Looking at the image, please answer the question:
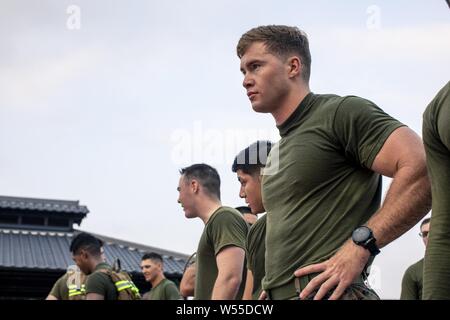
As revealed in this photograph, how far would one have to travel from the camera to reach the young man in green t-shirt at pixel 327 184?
10.4 feet

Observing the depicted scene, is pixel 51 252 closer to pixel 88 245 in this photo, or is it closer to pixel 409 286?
pixel 88 245

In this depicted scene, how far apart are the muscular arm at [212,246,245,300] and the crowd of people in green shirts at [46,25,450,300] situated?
160cm

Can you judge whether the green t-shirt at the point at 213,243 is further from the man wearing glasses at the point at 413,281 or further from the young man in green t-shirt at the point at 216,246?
the man wearing glasses at the point at 413,281

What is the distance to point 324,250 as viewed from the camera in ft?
10.8

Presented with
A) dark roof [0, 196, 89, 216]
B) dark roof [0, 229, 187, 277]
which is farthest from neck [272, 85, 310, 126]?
dark roof [0, 196, 89, 216]

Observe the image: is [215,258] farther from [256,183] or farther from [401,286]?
[401,286]

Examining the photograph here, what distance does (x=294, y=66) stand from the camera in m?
3.75

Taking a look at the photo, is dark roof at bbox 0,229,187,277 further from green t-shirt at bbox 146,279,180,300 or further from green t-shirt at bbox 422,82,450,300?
green t-shirt at bbox 422,82,450,300

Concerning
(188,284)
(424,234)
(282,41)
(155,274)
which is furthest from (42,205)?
(282,41)

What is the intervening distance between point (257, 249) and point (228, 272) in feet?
0.98

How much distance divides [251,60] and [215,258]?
2.10 metres

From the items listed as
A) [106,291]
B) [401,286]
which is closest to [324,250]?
[401,286]
